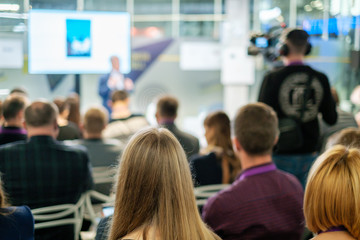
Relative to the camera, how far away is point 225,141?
2.98 m

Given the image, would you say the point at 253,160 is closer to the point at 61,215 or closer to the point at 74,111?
the point at 61,215

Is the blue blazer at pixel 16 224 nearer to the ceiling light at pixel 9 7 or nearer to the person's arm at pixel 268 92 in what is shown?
the person's arm at pixel 268 92

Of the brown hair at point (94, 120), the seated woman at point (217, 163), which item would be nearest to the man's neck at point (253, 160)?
the seated woman at point (217, 163)

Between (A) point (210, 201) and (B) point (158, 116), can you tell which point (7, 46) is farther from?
(A) point (210, 201)

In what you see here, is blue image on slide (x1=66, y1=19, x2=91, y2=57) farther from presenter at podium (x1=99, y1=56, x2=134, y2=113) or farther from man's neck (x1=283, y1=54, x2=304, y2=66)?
man's neck (x1=283, y1=54, x2=304, y2=66)

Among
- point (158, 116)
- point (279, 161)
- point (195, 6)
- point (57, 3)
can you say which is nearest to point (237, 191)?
point (279, 161)

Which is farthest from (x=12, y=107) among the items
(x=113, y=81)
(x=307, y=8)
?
(x=307, y=8)

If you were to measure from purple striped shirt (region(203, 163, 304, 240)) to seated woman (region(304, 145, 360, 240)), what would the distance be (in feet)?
1.96

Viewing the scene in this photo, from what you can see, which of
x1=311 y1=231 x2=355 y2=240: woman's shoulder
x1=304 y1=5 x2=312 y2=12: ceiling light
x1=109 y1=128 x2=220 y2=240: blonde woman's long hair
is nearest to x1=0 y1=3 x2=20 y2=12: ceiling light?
x1=109 y1=128 x2=220 y2=240: blonde woman's long hair

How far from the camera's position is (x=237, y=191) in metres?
1.94

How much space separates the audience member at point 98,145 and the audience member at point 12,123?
49cm

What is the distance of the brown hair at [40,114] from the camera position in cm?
278

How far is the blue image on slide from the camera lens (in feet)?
16.8

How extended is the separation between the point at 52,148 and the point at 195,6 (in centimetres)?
696
